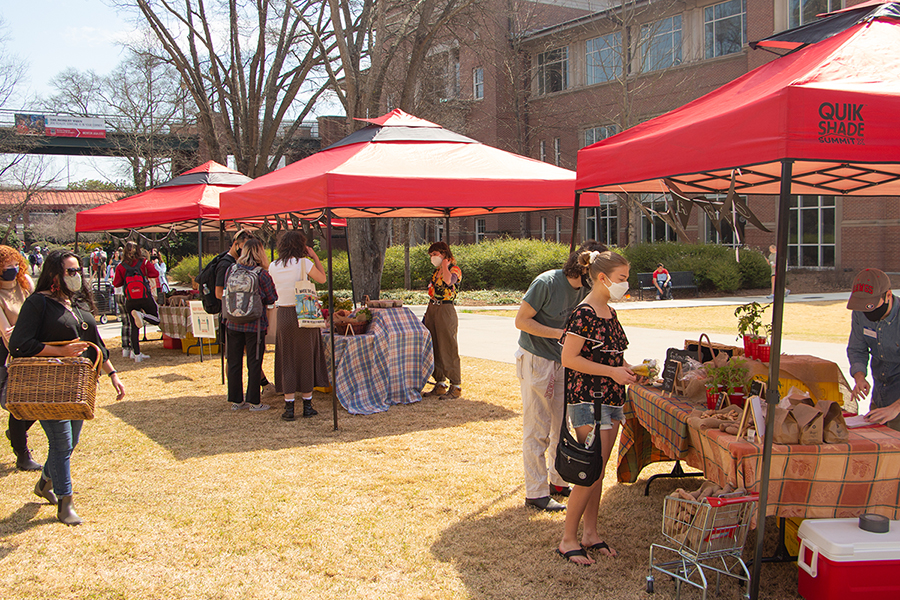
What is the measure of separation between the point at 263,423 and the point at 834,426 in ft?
17.9

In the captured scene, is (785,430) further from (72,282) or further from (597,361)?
(72,282)

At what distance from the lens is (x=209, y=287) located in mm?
9453

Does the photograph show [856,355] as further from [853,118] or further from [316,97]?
[316,97]

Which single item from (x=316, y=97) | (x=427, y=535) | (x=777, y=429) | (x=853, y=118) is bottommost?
(x=427, y=535)

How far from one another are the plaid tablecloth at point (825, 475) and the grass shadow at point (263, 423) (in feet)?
13.0

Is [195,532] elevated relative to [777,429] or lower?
lower

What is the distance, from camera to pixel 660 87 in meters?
30.1

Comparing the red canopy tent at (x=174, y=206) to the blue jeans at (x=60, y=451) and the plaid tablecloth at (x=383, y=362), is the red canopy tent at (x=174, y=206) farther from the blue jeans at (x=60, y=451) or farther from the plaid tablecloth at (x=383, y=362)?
the blue jeans at (x=60, y=451)

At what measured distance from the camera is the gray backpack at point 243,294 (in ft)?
23.7

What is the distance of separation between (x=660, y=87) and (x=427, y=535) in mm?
29271

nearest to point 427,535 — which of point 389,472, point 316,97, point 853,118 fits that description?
point 389,472

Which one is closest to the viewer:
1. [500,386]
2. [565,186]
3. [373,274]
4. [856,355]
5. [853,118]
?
[853,118]

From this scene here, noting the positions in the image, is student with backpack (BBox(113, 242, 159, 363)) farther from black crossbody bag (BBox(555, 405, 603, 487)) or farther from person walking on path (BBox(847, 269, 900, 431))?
person walking on path (BBox(847, 269, 900, 431))

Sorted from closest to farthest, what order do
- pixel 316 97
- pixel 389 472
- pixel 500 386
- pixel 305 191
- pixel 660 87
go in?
pixel 389 472, pixel 305 191, pixel 500 386, pixel 316 97, pixel 660 87
